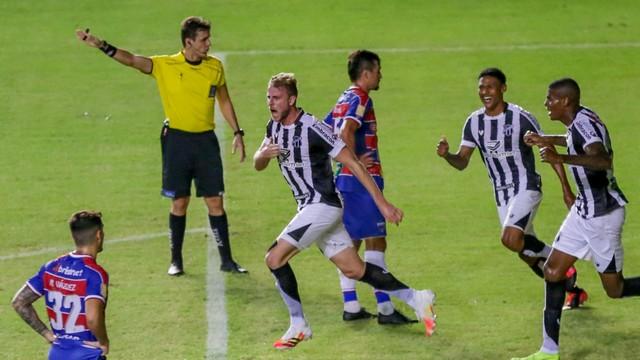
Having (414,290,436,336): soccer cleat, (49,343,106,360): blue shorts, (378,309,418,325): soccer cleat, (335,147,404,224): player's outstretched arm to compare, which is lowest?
(378,309,418,325): soccer cleat

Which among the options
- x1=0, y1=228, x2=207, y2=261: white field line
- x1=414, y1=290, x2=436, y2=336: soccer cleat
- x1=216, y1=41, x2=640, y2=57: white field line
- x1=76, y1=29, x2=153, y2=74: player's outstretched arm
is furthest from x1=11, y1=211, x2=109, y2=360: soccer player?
x1=216, y1=41, x2=640, y2=57: white field line

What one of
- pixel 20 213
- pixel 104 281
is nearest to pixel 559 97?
pixel 104 281

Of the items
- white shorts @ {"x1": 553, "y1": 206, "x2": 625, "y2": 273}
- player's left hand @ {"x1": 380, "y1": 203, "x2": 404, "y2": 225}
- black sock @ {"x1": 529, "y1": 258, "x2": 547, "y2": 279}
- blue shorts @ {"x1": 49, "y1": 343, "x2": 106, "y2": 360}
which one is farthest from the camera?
black sock @ {"x1": 529, "y1": 258, "x2": 547, "y2": 279}

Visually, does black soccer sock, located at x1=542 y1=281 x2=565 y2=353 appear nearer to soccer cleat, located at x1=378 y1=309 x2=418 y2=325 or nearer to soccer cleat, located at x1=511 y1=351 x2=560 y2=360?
soccer cleat, located at x1=511 y1=351 x2=560 y2=360

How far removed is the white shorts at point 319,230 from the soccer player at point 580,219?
1.75m

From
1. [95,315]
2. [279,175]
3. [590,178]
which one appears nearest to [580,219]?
[590,178]

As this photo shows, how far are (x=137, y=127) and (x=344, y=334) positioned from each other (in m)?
9.28

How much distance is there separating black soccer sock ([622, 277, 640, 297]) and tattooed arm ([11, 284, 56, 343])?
5.12 meters

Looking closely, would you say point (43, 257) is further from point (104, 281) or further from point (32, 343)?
point (104, 281)

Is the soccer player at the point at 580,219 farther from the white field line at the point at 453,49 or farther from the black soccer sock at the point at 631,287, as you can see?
the white field line at the point at 453,49

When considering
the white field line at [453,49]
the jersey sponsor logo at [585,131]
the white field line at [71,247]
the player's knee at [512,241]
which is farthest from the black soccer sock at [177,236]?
the white field line at [453,49]

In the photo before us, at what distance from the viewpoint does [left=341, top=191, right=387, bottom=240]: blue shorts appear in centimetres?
1359

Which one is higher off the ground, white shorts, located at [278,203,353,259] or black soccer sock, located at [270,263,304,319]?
white shorts, located at [278,203,353,259]

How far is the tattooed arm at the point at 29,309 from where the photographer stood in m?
10.1
